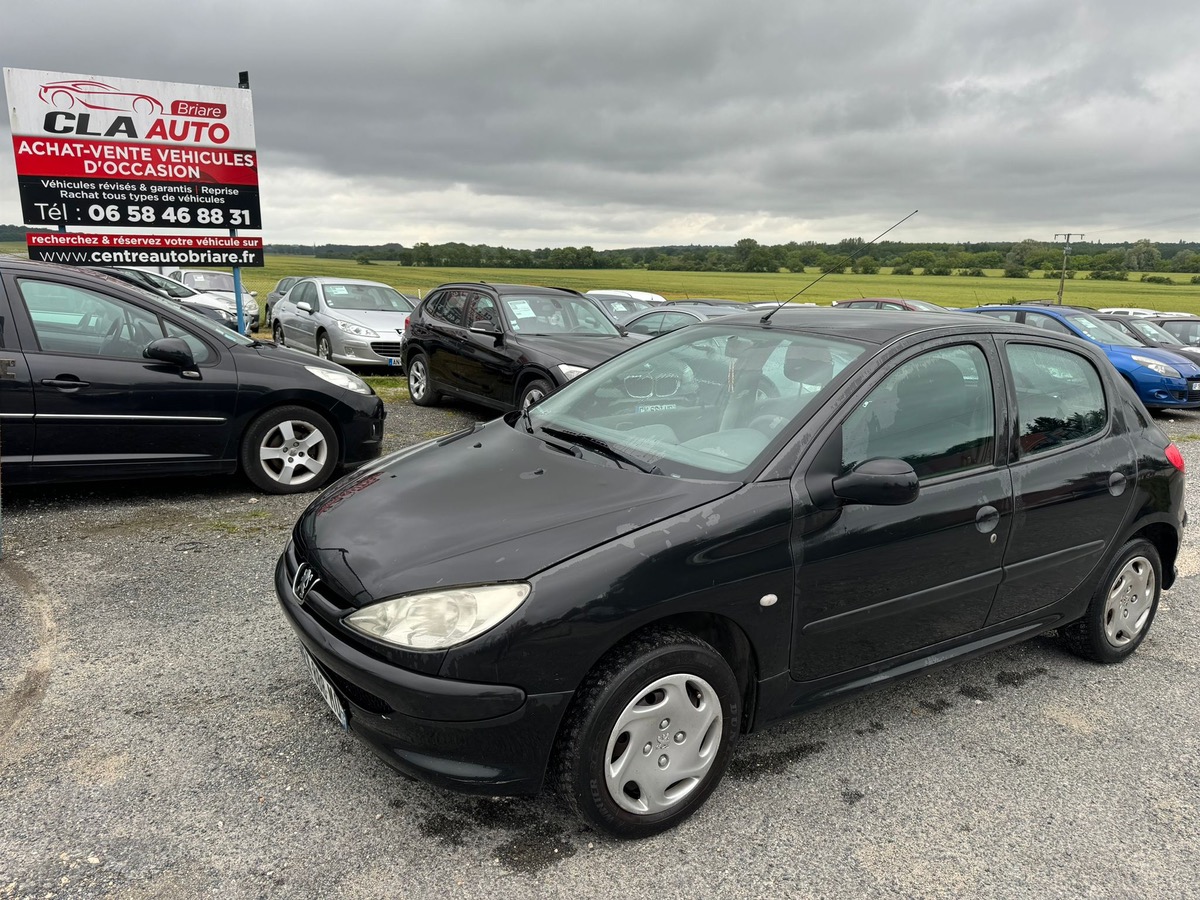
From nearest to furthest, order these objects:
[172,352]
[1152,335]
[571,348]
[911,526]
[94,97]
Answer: [911,526] → [172,352] → [571,348] → [94,97] → [1152,335]

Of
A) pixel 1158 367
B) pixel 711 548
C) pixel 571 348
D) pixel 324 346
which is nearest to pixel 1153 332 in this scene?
pixel 1158 367

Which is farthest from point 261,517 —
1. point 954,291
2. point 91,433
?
point 954,291

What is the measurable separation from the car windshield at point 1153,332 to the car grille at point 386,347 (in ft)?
42.5

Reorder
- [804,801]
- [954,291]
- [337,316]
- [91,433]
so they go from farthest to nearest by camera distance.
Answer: [954,291], [337,316], [91,433], [804,801]

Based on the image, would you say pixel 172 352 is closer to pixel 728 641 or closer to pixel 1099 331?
pixel 728 641

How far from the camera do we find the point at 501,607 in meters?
2.22

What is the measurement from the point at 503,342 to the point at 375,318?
578 centimetres

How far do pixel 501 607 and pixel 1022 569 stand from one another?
7.26 ft

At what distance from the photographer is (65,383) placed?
5.09m

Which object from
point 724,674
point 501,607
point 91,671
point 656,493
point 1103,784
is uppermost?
point 656,493

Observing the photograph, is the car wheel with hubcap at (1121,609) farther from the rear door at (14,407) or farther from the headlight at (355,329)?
the headlight at (355,329)

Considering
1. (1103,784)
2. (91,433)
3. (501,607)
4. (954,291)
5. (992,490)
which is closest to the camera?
(501,607)

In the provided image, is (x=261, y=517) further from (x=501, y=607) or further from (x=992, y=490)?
(x=992, y=490)

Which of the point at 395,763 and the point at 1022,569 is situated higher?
the point at 1022,569
